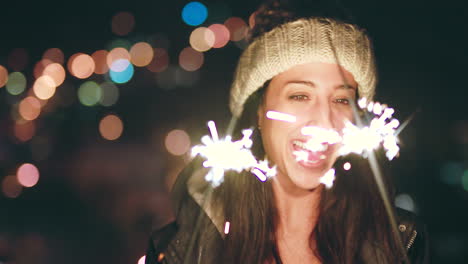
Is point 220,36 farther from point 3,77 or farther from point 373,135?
point 3,77

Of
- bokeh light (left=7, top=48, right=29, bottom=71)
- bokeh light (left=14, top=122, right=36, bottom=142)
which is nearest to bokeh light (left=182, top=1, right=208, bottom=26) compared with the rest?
bokeh light (left=7, top=48, right=29, bottom=71)

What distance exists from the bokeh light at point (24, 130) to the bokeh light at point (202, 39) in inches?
241

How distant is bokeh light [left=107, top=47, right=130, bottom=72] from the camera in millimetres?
15031

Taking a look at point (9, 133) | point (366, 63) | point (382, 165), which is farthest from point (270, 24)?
point (9, 133)

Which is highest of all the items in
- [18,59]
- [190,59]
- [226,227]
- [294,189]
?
[190,59]

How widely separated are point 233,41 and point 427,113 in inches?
155

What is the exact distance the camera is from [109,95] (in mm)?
15492

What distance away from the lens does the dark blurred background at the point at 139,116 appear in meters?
4.69

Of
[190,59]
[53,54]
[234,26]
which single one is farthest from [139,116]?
[234,26]

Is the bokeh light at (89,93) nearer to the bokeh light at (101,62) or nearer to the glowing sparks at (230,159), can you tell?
the bokeh light at (101,62)

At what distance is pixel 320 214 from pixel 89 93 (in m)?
14.2

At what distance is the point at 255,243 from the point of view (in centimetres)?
264

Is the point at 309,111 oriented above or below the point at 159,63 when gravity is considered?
below

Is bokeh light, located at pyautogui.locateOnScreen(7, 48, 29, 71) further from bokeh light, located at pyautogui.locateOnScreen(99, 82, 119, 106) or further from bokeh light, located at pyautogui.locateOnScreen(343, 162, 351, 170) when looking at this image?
bokeh light, located at pyautogui.locateOnScreen(343, 162, 351, 170)
